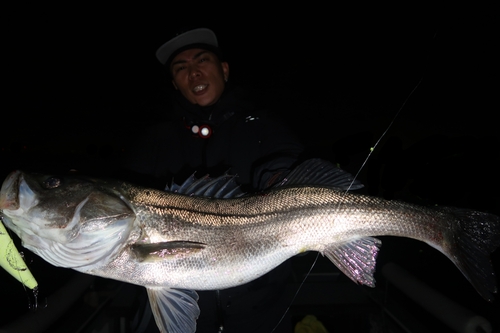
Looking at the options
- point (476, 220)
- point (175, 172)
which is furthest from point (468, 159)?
point (175, 172)

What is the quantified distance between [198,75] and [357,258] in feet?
6.20

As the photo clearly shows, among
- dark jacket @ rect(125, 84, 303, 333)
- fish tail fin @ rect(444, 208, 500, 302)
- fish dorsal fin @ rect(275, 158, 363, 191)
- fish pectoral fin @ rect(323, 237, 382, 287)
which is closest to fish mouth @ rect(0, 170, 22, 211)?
dark jacket @ rect(125, 84, 303, 333)

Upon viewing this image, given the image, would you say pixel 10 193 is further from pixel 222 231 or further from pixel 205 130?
pixel 205 130

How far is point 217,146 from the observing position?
2492 millimetres

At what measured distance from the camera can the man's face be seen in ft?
8.48

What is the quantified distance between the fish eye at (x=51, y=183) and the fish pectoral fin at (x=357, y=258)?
1.55m

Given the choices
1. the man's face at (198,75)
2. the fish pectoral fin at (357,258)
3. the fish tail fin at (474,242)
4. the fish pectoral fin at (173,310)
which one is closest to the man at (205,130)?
the man's face at (198,75)

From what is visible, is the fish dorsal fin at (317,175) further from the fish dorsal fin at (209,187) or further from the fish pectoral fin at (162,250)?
the fish pectoral fin at (162,250)

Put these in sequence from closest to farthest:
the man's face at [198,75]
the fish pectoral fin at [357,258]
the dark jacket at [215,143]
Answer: the fish pectoral fin at [357,258] → the dark jacket at [215,143] → the man's face at [198,75]

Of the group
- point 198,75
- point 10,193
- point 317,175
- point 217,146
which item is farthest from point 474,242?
point 10,193

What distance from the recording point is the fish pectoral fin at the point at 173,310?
67.2 inches

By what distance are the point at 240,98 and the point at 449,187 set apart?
875cm

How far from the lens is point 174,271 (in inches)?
66.4

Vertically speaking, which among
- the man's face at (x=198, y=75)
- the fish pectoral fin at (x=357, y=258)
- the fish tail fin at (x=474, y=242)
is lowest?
the fish pectoral fin at (x=357, y=258)
